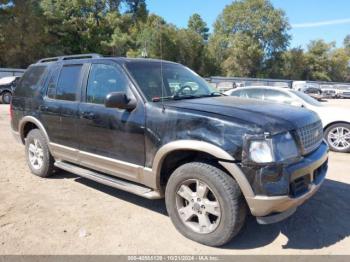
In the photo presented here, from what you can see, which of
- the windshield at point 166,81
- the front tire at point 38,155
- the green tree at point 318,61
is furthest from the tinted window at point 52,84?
the green tree at point 318,61

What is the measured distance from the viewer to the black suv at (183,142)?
3.58 meters

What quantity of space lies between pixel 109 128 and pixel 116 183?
686mm

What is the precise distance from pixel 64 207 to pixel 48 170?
132 centimetres

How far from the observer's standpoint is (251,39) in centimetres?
6562

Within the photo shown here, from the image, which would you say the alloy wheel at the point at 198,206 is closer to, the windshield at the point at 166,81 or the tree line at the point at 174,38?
the windshield at the point at 166,81

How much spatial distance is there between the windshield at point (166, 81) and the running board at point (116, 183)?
1.06m

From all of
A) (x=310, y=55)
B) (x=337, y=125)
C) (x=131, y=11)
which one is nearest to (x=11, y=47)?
(x=131, y=11)

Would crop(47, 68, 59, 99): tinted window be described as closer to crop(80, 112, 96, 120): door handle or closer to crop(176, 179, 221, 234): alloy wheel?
crop(80, 112, 96, 120): door handle

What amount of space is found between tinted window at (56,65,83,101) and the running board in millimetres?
987

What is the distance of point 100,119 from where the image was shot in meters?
4.75

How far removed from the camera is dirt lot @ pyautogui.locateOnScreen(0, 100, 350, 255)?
3.88m

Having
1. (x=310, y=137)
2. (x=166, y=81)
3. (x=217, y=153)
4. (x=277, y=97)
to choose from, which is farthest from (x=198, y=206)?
(x=277, y=97)

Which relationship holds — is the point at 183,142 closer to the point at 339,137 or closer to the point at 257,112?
the point at 257,112

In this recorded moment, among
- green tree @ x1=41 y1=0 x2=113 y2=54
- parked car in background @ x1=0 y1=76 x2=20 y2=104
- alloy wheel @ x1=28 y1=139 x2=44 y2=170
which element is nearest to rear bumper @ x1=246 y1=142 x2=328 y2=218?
alloy wheel @ x1=28 y1=139 x2=44 y2=170
